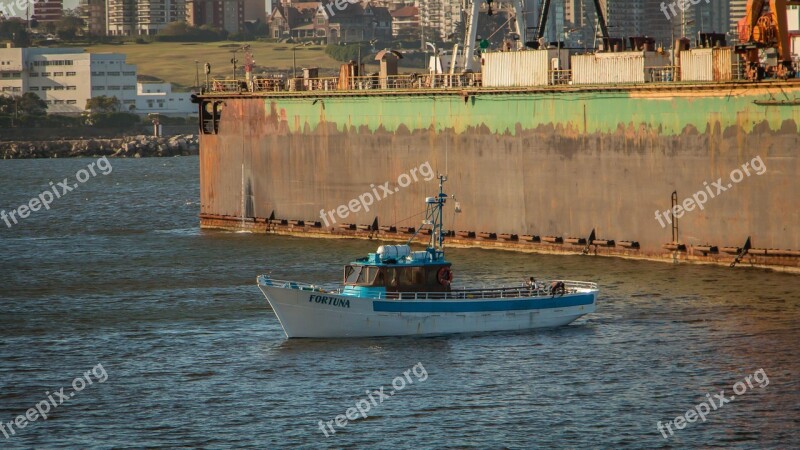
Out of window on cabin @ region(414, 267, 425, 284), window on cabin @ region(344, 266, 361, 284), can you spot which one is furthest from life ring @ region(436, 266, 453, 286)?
window on cabin @ region(344, 266, 361, 284)

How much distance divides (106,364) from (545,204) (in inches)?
1137

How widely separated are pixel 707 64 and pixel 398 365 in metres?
25.9

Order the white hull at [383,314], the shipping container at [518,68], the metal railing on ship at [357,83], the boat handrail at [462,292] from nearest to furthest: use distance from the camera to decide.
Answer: the white hull at [383,314] → the boat handrail at [462,292] → the shipping container at [518,68] → the metal railing on ship at [357,83]

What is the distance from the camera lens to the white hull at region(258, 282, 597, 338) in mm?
50938

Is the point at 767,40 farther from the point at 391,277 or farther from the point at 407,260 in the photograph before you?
the point at 391,277

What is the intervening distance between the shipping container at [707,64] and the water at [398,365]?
8.81 m

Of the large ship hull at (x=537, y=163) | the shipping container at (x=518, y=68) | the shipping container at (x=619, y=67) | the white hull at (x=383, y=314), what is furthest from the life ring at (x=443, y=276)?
the shipping container at (x=518, y=68)

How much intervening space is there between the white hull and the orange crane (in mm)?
17597

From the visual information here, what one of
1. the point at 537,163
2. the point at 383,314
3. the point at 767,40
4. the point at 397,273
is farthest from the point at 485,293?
the point at 767,40

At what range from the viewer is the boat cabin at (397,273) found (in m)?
51.4

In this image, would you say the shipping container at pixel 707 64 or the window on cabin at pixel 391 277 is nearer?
the window on cabin at pixel 391 277

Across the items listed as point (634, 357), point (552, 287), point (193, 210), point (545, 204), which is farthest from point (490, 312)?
point (193, 210)

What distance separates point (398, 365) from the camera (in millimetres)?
47281

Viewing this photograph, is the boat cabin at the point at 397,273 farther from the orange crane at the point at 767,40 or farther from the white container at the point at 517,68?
the white container at the point at 517,68
